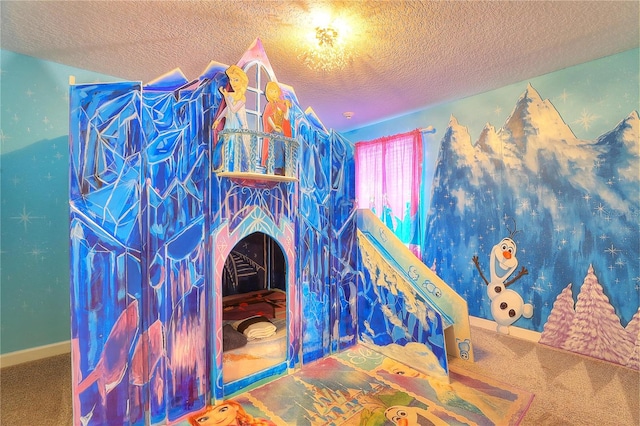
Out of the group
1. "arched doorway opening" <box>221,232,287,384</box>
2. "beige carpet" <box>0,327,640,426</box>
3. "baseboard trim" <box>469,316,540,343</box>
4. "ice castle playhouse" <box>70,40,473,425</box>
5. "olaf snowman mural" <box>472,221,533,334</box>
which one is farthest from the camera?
"olaf snowman mural" <box>472,221,533,334</box>

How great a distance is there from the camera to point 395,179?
5.05 m

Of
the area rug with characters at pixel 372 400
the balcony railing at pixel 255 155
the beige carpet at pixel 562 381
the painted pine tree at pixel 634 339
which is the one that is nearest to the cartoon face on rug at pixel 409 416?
the area rug with characters at pixel 372 400

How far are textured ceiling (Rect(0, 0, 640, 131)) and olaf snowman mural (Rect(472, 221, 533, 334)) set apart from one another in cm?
200

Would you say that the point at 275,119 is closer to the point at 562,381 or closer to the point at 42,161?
the point at 42,161

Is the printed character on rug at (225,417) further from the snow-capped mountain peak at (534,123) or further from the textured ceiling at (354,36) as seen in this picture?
the snow-capped mountain peak at (534,123)

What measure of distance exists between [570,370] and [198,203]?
363cm

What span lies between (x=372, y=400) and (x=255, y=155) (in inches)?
82.6

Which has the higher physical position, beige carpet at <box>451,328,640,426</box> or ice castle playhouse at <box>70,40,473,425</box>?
ice castle playhouse at <box>70,40,473,425</box>

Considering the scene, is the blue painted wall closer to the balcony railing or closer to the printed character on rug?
the balcony railing

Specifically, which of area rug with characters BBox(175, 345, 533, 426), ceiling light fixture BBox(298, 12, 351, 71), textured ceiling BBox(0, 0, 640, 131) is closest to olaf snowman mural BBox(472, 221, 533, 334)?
area rug with characters BBox(175, 345, 533, 426)

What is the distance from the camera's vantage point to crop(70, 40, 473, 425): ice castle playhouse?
1.90 metres

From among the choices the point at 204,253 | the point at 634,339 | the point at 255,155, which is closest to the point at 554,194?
the point at 634,339

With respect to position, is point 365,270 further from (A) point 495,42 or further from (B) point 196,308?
(A) point 495,42

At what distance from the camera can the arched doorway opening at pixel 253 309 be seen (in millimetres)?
2867
